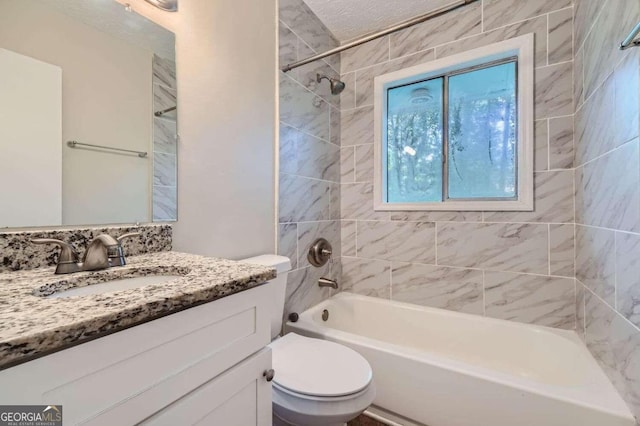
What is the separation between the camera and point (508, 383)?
3.71 ft

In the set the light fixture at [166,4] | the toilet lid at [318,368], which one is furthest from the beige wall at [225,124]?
the toilet lid at [318,368]

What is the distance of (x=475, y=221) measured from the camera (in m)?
1.83

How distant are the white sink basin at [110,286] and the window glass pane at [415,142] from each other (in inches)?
69.2

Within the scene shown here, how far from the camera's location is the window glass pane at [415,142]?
2.08 meters

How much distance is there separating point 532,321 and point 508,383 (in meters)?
0.77

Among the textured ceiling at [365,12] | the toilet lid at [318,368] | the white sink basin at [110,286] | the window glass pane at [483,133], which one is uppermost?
the textured ceiling at [365,12]

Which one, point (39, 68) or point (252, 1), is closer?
point (39, 68)

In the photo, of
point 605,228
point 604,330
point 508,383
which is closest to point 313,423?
point 508,383

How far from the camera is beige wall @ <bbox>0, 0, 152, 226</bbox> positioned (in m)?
0.83

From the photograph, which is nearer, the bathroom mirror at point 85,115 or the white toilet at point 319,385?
the bathroom mirror at point 85,115

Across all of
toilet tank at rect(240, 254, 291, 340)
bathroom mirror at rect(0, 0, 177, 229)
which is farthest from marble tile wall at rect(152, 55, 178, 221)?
toilet tank at rect(240, 254, 291, 340)

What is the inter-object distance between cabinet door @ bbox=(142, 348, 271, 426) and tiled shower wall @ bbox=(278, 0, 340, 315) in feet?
3.12

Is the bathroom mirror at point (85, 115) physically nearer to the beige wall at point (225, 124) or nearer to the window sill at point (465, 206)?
the beige wall at point (225, 124)

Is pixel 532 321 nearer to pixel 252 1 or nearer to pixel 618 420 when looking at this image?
pixel 618 420
